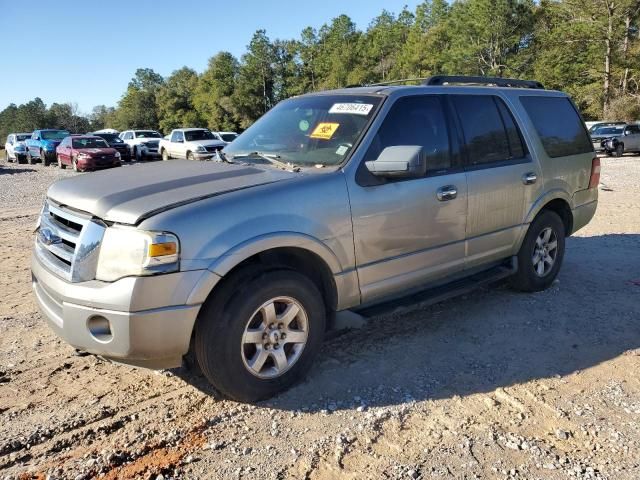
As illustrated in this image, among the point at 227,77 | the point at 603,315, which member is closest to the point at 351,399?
the point at 603,315

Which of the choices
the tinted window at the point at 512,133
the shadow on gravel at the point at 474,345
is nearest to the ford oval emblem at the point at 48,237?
the shadow on gravel at the point at 474,345

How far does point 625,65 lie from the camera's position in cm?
4416

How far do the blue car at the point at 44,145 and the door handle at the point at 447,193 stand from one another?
27858mm

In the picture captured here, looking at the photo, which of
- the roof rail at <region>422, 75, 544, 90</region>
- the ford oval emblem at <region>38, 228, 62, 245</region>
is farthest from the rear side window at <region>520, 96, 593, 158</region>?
the ford oval emblem at <region>38, 228, 62, 245</region>

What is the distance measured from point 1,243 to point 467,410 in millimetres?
7533

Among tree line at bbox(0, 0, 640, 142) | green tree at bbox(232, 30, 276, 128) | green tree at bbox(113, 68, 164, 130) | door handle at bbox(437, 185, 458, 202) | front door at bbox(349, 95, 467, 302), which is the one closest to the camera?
front door at bbox(349, 95, 467, 302)

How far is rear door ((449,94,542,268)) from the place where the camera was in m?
4.46

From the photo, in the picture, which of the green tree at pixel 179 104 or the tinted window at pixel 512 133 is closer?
the tinted window at pixel 512 133

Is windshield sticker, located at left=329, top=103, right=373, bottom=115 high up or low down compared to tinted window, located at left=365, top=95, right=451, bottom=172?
up

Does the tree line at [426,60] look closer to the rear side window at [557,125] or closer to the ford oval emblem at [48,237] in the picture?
the rear side window at [557,125]

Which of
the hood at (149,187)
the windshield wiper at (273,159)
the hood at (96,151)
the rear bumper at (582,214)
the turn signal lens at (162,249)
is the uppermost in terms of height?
the hood at (96,151)

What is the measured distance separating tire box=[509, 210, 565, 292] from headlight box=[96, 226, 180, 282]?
3.53m

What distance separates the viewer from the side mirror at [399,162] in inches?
139

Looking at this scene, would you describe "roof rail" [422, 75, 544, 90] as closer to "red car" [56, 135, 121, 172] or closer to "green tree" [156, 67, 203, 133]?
"red car" [56, 135, 121, 172]
